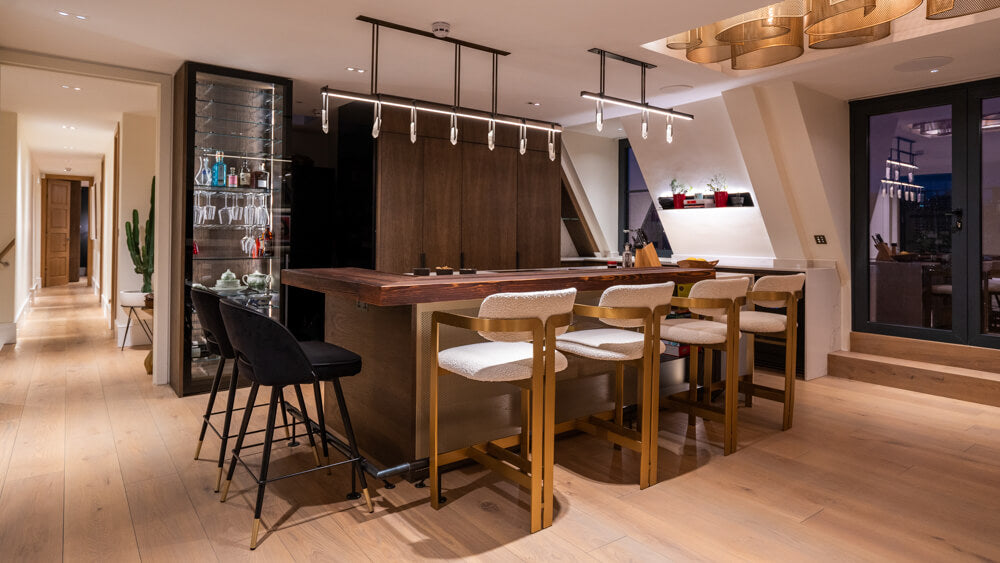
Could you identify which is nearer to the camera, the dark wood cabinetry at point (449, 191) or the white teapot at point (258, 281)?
the white teapot at point (258, 281)

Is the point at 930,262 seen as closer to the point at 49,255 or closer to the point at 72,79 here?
the point at 72,79

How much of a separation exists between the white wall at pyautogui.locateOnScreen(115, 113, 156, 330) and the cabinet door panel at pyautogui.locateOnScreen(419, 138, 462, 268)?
3503 millimetres

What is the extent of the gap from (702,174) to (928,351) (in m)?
2.65

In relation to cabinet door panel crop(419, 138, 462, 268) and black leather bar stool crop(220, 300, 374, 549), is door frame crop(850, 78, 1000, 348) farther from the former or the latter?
black leather bar stool crop(220, 300, 374, 549)

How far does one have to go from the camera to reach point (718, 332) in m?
3.75

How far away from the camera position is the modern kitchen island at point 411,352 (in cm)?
284

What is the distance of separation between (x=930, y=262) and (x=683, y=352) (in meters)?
2.82

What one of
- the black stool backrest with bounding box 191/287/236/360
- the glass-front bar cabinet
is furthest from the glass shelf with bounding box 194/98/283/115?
the black stool backrest with bounding box 191/287/236/360

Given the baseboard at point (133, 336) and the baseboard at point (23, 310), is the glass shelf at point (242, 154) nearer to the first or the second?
the baseboard at point (133, 336)

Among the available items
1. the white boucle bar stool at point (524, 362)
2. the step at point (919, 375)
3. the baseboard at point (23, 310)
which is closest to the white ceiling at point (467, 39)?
the white boucle bar stool at point (524, 362)

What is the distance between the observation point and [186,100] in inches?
183

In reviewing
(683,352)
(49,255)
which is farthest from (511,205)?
(49,255)

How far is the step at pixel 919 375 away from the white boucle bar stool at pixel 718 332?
98.4 inches

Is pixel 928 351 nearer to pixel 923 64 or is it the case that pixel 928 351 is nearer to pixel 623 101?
pixel 923 64
